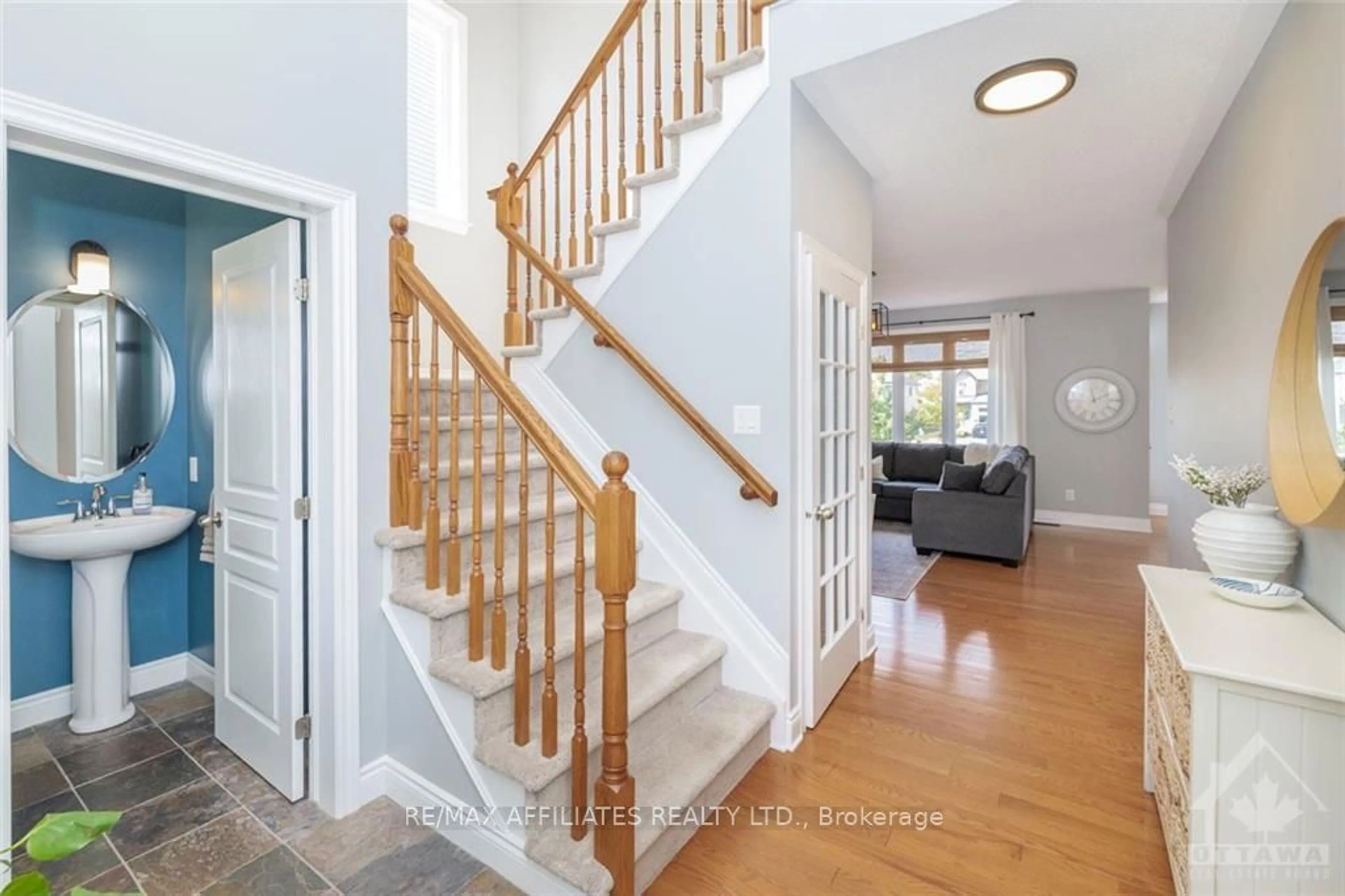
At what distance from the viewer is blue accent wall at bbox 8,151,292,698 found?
96.7 inches

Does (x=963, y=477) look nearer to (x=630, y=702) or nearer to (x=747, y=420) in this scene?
(x=747, y=420)

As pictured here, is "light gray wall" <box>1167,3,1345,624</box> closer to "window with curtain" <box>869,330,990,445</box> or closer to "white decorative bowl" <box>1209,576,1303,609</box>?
"white decorative bowl" <box>1209,576,1303,609</box>

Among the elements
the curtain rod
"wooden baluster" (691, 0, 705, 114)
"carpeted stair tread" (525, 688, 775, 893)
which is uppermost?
"wooden baluster" (691, 0, 705, 114)

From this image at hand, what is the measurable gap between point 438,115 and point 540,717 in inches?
154

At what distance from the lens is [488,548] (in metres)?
2.26

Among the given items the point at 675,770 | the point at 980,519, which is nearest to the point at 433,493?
the point at 675,770

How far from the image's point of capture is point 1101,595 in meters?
4.17

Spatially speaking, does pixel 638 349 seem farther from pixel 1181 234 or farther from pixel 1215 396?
pixel 1181 234

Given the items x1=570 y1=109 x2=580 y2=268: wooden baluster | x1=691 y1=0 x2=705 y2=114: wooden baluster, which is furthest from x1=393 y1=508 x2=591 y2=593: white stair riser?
x1=691 y1=0 x2=705 y2=114: wooden baluster

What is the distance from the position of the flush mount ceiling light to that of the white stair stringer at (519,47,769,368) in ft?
2.87

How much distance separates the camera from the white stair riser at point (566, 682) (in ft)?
5.85

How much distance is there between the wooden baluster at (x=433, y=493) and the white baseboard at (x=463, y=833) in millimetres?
638

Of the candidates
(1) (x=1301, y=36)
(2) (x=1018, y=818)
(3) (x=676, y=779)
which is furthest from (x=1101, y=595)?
(3) (x=676, y=779)

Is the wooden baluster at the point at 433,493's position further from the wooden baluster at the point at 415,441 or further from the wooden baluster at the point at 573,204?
the wooden baluster at the point at 573,204
